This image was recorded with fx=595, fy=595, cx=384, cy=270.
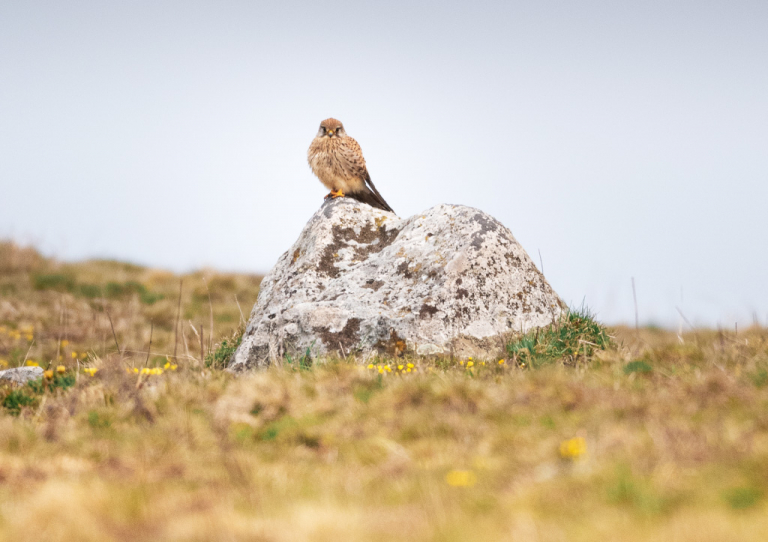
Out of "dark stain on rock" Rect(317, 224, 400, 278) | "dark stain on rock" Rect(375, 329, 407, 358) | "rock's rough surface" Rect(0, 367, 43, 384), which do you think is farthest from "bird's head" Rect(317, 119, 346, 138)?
"rock's rough surface" Rect(0, 367, 43, 384)

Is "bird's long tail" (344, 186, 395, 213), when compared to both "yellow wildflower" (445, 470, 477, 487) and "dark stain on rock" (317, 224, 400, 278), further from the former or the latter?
"yellow wildflower" (445, 470, 477, 487)

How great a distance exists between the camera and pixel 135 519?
10.0 feet

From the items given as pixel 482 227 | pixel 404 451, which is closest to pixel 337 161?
pixel 482 227

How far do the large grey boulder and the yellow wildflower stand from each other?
11.3 feet

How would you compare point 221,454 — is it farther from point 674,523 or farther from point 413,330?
point 413,330

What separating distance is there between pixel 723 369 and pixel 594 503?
2.83 meters

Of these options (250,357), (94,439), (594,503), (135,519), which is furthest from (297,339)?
(594,503)

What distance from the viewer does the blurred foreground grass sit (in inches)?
110

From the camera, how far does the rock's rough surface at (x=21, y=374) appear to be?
24.0 ft

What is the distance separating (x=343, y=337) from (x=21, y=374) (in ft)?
13.8

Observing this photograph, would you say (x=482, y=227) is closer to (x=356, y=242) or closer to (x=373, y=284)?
(x=373, y=284)

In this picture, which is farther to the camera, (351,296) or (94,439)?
(351,296)

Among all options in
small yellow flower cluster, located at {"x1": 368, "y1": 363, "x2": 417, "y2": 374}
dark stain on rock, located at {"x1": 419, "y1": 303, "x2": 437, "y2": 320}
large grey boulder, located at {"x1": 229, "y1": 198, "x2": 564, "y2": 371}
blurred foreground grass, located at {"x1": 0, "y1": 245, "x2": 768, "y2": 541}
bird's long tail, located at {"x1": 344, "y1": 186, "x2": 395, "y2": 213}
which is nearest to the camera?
blurred foreground grass, located at {"x1": 0, "y1": 245, "x2": 768, "y2": 541}

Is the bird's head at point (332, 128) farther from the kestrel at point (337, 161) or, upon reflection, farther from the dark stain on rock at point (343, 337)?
the dark stain on rock at point (343, 337)
